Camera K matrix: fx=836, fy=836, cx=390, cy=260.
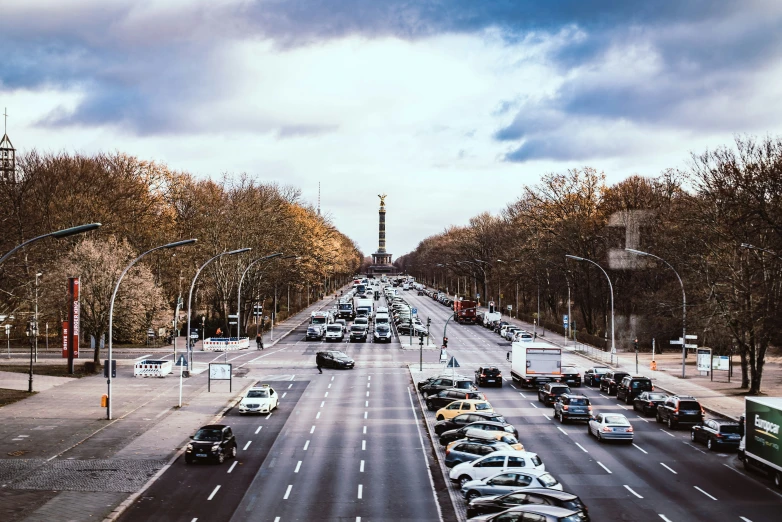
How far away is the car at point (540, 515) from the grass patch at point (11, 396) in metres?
32.3

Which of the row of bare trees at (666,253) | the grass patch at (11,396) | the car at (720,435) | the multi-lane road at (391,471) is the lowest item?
the multi-lane road at (391,471)

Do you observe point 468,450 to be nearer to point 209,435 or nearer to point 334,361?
point 209,435

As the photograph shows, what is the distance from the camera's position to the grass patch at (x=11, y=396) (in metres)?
43.7

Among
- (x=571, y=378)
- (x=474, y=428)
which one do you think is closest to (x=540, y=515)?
(x=474, y=428)

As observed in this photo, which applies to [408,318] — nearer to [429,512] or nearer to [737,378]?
[737,378]

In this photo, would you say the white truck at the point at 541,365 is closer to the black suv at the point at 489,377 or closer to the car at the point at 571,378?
the black suv at the point at 489,377

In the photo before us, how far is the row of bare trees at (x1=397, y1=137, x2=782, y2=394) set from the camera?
45281 millimetres

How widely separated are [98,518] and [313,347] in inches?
2101

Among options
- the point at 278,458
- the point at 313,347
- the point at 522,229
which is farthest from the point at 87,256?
the point at 522,229

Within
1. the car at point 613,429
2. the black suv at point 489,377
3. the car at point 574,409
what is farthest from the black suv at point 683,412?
the black suv at point 489,377

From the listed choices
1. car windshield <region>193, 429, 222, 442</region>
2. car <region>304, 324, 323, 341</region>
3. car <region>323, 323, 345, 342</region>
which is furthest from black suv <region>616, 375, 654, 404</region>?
car <region>304, 324, 323, 341</region>

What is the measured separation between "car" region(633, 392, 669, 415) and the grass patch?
107ft

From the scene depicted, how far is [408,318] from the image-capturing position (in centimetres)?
9800

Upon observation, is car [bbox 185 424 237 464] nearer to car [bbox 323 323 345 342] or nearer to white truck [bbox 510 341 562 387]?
white truck [bbox 510 341 562 387]
